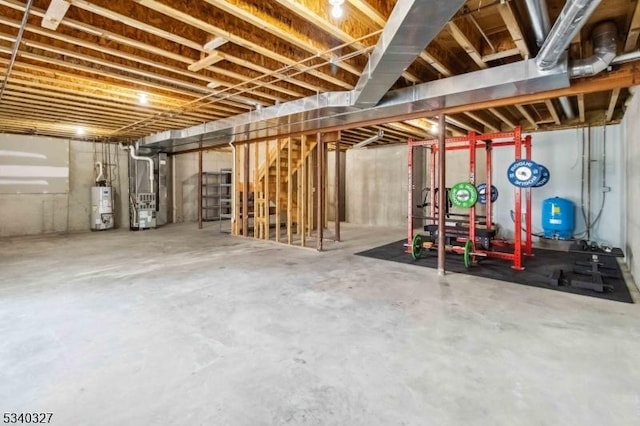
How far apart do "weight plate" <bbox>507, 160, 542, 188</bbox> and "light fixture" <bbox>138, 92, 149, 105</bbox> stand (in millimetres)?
5746

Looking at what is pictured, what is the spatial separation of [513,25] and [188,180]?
413 inches

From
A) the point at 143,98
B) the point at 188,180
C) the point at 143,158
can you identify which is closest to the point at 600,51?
the point at 143,98

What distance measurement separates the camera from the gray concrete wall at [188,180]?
10992 mm

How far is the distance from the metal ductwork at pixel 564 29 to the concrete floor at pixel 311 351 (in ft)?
7.37

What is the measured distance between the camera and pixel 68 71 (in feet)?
13.8

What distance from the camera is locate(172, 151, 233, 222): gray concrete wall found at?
1099cm

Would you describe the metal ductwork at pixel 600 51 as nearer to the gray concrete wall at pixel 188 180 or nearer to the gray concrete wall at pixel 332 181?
the gray concrete wall at pixel 332 181

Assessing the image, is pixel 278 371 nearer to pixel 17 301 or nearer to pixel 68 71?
pixel 17 301

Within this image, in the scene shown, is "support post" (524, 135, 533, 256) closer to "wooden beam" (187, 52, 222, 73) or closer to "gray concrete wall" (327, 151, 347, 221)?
"wooden beam" (187, 52, 222, 73)

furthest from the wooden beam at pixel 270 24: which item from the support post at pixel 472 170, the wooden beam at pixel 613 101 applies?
the wooden beam at pixel 613 101

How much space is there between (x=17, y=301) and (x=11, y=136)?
23.0ft

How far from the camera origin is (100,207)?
8.95 metres

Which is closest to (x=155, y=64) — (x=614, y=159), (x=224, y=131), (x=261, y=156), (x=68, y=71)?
Result: (x=68, y=71)

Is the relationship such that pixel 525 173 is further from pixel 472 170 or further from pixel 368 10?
pixel 368 10
